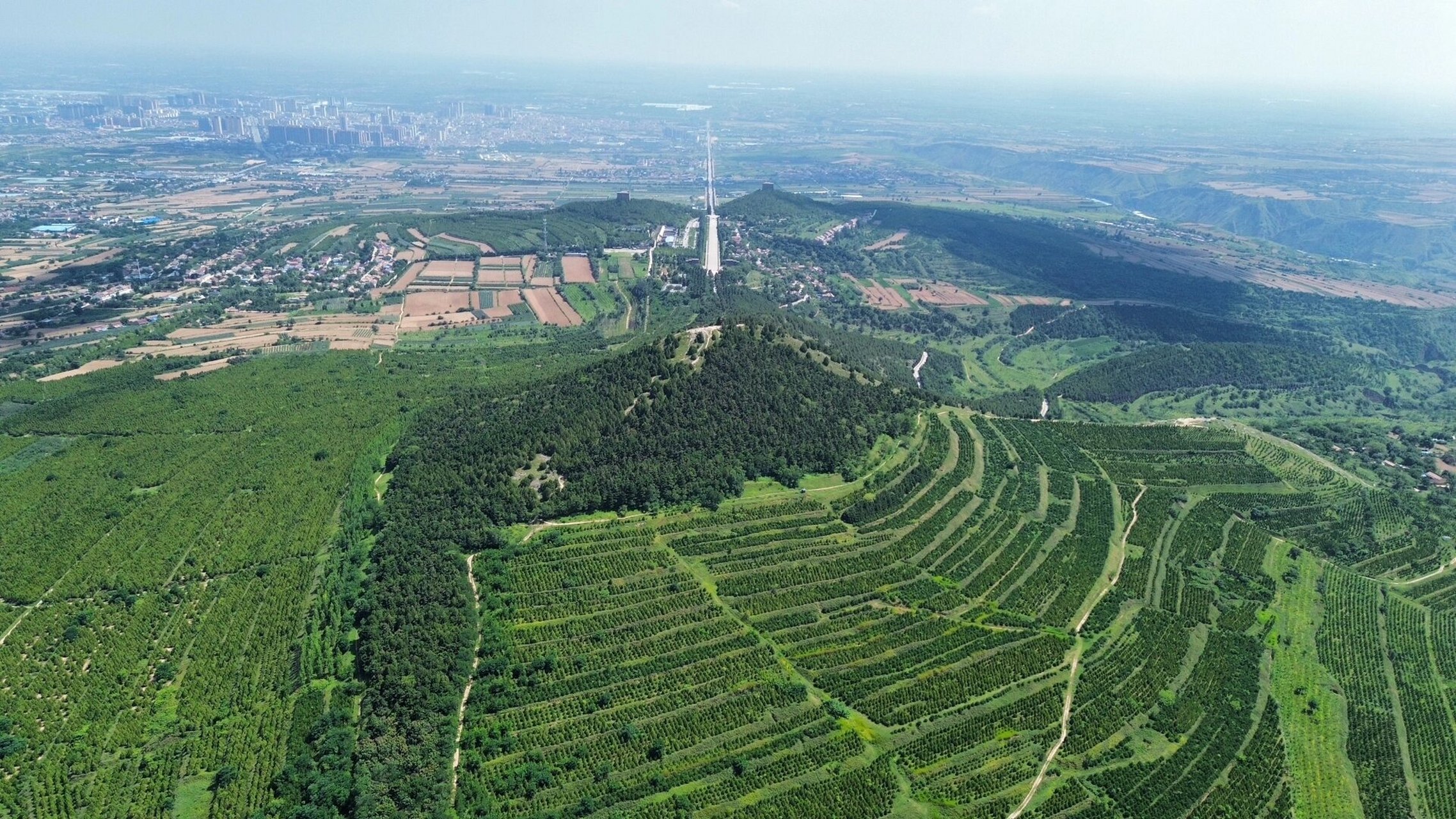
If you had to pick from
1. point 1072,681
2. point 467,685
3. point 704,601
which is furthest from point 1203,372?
point 467,685

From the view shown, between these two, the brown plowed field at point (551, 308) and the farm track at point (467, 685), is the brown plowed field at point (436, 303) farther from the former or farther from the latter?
→ the farm track at point (467, 685)

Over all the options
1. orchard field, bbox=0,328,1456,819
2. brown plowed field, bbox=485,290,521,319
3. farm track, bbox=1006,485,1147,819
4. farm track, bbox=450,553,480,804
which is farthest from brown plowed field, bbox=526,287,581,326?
farm track, bbox=1006,485,1147,819

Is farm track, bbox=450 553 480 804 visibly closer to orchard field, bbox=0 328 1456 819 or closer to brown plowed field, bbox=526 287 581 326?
orchard field, bbox=0 328 1456 819

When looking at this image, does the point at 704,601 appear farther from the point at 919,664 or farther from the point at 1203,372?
the point at 1203,372

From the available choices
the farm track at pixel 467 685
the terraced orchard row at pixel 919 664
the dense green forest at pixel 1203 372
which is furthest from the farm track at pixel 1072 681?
the dense green forest at pixel 1203 372

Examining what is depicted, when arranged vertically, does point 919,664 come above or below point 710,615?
below

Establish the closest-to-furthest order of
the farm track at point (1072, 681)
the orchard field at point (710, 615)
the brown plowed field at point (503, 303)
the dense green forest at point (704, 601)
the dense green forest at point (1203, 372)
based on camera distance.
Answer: the farm track at point (1072, 681) → the orchard field at point (710, 615) → the dense green forest at point (704, 601) → the dense green forest at point (1203, 372) → the brown plowed field at point (503, 303)
